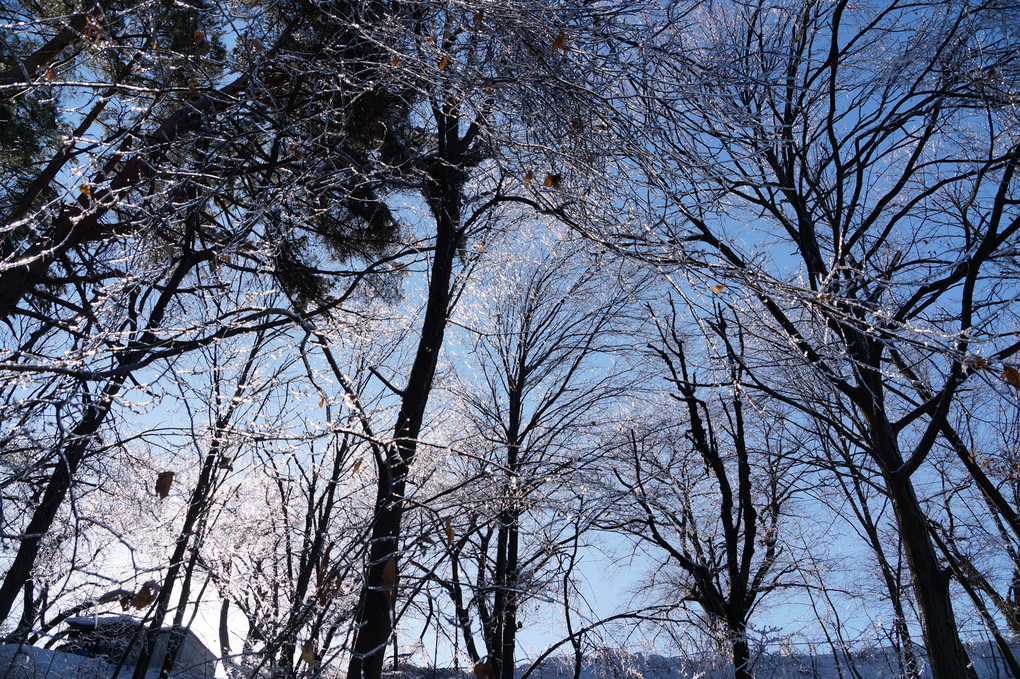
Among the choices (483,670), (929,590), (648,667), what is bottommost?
(483,670)

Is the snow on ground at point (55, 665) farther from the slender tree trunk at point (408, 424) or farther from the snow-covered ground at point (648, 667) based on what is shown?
the slender tree trunk at point (408, 424)

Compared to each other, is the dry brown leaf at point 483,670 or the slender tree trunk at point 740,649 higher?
the slender tree trunk at point 740,649

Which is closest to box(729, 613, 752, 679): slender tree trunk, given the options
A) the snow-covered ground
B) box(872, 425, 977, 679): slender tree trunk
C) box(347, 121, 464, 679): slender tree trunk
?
the snow-covered ground

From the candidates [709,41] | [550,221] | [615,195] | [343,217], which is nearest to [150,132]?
[343,217]

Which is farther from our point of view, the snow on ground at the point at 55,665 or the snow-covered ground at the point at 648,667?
the snow on ground at the point at 55,665

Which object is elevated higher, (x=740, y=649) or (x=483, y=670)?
(x=740, y=649)

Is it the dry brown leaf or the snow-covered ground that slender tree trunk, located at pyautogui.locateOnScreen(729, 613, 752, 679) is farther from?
the dry brown leaf

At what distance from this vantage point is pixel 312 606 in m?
2.15

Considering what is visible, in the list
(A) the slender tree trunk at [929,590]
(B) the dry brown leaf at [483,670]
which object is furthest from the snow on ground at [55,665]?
(A) the slender tree trunk at [929,590]

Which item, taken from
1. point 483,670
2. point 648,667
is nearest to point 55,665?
point 648,667

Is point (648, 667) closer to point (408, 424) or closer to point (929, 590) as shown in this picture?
point (929, 590)

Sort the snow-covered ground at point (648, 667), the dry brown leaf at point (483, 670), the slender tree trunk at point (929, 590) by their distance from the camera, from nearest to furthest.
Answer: the dry brown leaf at point (483, 670) < the slender tree trunk at point (929, 590) < the snow-covered ground at point (648, 667)

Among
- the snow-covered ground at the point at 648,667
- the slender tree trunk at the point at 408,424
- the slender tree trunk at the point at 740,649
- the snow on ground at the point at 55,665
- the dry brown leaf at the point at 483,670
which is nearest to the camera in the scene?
the dry brown leaf at the point at 483,670

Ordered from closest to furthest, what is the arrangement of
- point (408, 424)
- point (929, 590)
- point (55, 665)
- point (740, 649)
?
1. point (408, 424)
2. point (929, 590)
3. point (740, 649)
4. point (55, 665)
